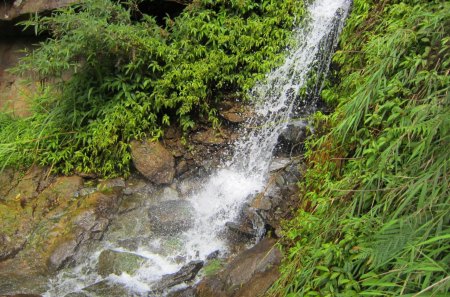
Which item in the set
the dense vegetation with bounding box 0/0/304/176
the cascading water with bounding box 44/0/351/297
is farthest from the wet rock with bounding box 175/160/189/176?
the dense vegetation with bounding box 0/0/304/176

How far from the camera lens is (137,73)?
20.2 ft

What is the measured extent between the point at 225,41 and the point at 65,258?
144 inches

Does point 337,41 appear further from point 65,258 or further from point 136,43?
point 65,258

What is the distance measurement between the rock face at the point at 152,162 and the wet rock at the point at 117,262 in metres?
1.26

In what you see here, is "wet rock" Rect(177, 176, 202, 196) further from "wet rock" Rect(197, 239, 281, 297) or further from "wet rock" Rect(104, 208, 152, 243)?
"wet rock" Rect(197, 239, 281, 297)

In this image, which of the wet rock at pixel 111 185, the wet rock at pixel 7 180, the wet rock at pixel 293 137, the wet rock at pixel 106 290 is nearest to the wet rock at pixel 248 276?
the wet rock at pixel 106 290

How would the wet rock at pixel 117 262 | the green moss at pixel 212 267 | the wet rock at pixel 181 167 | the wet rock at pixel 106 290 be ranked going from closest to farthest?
the wet rock at pixel 106 290, the green moss at pixel 212 267, the wet rock at pixel 117 262, the wet rock at pixel 181 167

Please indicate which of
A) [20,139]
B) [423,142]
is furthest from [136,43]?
[423,142]

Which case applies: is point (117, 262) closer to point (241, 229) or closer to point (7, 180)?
point (241, 229)

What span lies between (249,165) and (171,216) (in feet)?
4.39

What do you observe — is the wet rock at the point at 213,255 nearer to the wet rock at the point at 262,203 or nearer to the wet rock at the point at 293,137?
the wet rock at the point at 262,203

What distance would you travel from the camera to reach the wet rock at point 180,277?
4.64m

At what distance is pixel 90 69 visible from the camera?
20.2 feet

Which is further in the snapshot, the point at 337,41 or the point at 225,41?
the point at 225,41
